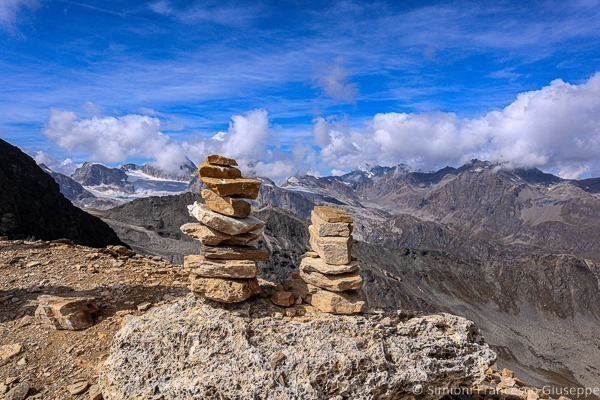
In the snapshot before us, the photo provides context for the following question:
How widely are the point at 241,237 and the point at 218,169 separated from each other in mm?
1910

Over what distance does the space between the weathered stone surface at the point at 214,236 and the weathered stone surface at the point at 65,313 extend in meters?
3.69

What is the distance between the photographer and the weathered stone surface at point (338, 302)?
9516 millimetres

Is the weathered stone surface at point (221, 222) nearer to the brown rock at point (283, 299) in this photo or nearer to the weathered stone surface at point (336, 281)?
the brown rock at point (283, 299)

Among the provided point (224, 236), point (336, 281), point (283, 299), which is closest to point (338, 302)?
point (336, 281)

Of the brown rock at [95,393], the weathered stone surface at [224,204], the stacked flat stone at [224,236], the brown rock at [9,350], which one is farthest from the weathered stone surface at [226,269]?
the brown rock at [9,350]

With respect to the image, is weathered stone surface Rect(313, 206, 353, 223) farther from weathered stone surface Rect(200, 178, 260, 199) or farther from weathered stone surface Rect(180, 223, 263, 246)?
weathered stone surface Rect(200, 178, 260, 199)

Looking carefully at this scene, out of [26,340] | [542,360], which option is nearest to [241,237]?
[26,340]

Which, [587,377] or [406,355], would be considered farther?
[587,377]

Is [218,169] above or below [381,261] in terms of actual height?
above

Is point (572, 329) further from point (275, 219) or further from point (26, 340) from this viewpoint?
point (26, 340)

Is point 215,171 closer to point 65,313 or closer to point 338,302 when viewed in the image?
point 338,302

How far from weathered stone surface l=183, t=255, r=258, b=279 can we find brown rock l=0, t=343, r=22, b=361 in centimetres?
463

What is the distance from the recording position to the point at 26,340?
385 inches

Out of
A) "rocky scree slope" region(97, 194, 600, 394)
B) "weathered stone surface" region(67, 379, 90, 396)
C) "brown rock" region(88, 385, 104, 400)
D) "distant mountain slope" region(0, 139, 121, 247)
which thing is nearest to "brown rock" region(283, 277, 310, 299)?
"brown rock" region(88, 385, 104, 400)
